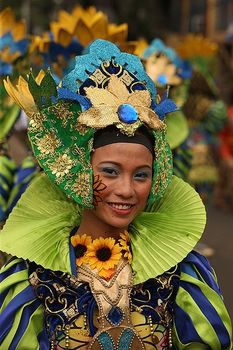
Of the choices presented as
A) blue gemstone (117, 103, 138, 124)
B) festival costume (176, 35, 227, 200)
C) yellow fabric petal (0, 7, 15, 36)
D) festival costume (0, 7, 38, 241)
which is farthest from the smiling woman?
festival costume (176, 35, 227, 200)

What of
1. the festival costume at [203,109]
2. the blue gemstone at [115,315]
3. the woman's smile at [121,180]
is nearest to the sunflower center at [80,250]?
the woman's smile at [121,180]

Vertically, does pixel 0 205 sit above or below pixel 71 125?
A: below

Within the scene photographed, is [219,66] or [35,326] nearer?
[35,326]

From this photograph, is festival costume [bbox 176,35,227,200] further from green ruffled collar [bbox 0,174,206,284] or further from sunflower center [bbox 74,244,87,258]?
sunflower center [bbox 74,244,87,258]

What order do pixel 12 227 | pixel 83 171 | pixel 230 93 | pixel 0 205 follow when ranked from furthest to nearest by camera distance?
pixel 230 93, pixel 0 205, pixel 12 227, pixel 83 171

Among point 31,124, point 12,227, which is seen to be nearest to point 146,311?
point 12,227

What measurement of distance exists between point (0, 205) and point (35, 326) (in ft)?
5.45

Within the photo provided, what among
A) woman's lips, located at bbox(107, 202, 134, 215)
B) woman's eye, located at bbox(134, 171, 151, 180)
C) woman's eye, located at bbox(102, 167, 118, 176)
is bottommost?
woman's lips, located at bbox(107, 202, 134, 215)

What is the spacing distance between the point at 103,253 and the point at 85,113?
50 cm

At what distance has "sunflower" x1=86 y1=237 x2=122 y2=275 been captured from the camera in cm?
248

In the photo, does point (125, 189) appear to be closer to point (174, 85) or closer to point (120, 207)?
point (120, 207)

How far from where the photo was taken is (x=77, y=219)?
8.76 ft

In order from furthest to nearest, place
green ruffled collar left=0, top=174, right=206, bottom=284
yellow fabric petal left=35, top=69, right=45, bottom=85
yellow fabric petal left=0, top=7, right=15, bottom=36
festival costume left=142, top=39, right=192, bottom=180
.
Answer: yellow fabric petal left=0, top=7, right=15, bottom=36
festival costume left=142, top=39, right=192, bottom=180
yellow fabric petal left=35, top=69, right=45, bottom=85
green ruffled collar left=0, top=174, right=206, bottom=284

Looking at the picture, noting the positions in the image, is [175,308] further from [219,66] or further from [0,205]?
[219,66]
